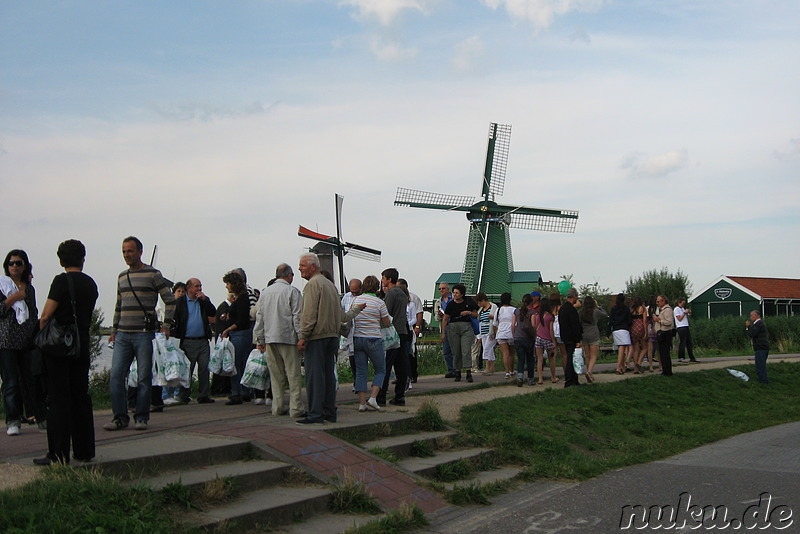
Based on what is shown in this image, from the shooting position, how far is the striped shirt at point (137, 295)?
901 cm

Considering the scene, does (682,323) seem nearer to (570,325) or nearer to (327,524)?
(570,325)

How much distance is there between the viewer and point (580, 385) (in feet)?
50.5

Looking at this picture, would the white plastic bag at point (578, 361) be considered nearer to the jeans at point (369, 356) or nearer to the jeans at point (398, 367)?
the jeans at point (398, 367)

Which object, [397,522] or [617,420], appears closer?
[397,522]

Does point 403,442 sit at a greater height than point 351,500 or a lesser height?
greater

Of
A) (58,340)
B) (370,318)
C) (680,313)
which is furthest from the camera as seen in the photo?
(680,313)

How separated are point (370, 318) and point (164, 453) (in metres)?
4.29

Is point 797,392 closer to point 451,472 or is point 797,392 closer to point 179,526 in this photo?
point 451,472

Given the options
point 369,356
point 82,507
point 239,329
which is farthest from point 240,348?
point 82,507

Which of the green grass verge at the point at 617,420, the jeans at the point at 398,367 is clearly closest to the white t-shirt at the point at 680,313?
the green grass verge at the point at 617,420

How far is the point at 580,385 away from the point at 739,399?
15.0ft

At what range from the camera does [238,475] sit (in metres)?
6.93

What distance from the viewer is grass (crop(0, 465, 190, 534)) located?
5.27 metres

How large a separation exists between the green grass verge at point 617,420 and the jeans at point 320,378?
190 cm
